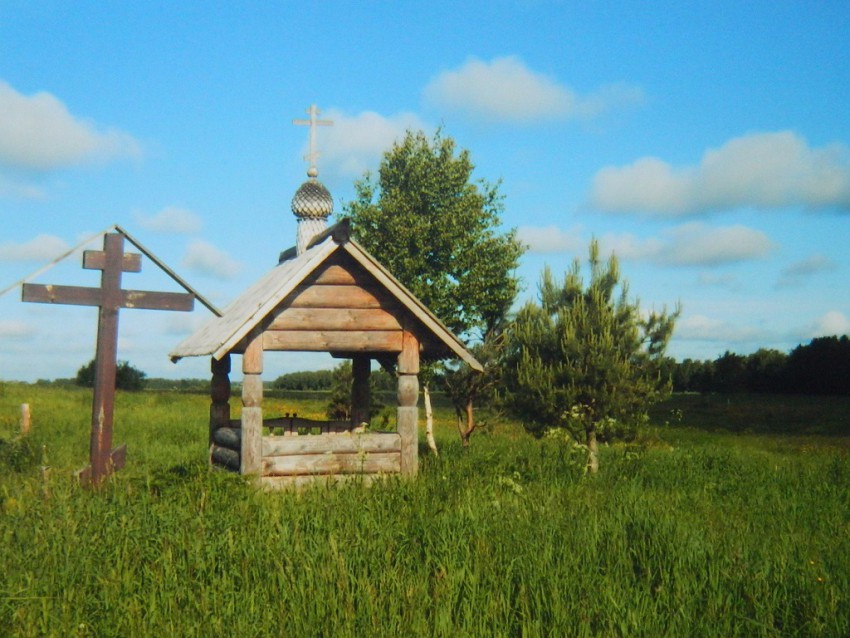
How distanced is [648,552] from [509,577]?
64.5 inches

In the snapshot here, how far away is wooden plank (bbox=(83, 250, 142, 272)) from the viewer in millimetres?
12055

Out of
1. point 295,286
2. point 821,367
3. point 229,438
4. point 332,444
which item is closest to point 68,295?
point 229,438

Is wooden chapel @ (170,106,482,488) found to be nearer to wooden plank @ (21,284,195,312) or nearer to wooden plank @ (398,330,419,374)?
wooden plank @ (398,330,419,374)

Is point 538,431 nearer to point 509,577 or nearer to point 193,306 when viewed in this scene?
point 193,306

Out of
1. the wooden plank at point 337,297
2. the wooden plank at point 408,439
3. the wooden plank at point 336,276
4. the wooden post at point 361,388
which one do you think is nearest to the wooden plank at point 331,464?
the wooden plank at point 408,439

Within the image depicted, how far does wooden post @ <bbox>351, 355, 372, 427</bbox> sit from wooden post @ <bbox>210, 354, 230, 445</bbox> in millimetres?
2207

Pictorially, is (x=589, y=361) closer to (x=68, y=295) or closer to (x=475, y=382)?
(x=475, y=382)

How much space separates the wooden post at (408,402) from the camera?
36.8 ft

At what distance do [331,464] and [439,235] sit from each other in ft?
39.5

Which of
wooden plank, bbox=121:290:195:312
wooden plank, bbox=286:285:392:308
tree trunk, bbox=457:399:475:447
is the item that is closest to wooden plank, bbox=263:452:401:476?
wooden plank, bbox=286:285:392:308

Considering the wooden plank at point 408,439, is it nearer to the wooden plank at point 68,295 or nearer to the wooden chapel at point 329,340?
the wooden chapel at point 329,340

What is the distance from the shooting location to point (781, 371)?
2413 inches

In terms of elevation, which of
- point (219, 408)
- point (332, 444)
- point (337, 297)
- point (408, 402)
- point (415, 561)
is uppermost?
point (337, 297)

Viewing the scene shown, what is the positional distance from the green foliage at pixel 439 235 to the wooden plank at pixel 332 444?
1033 cm
